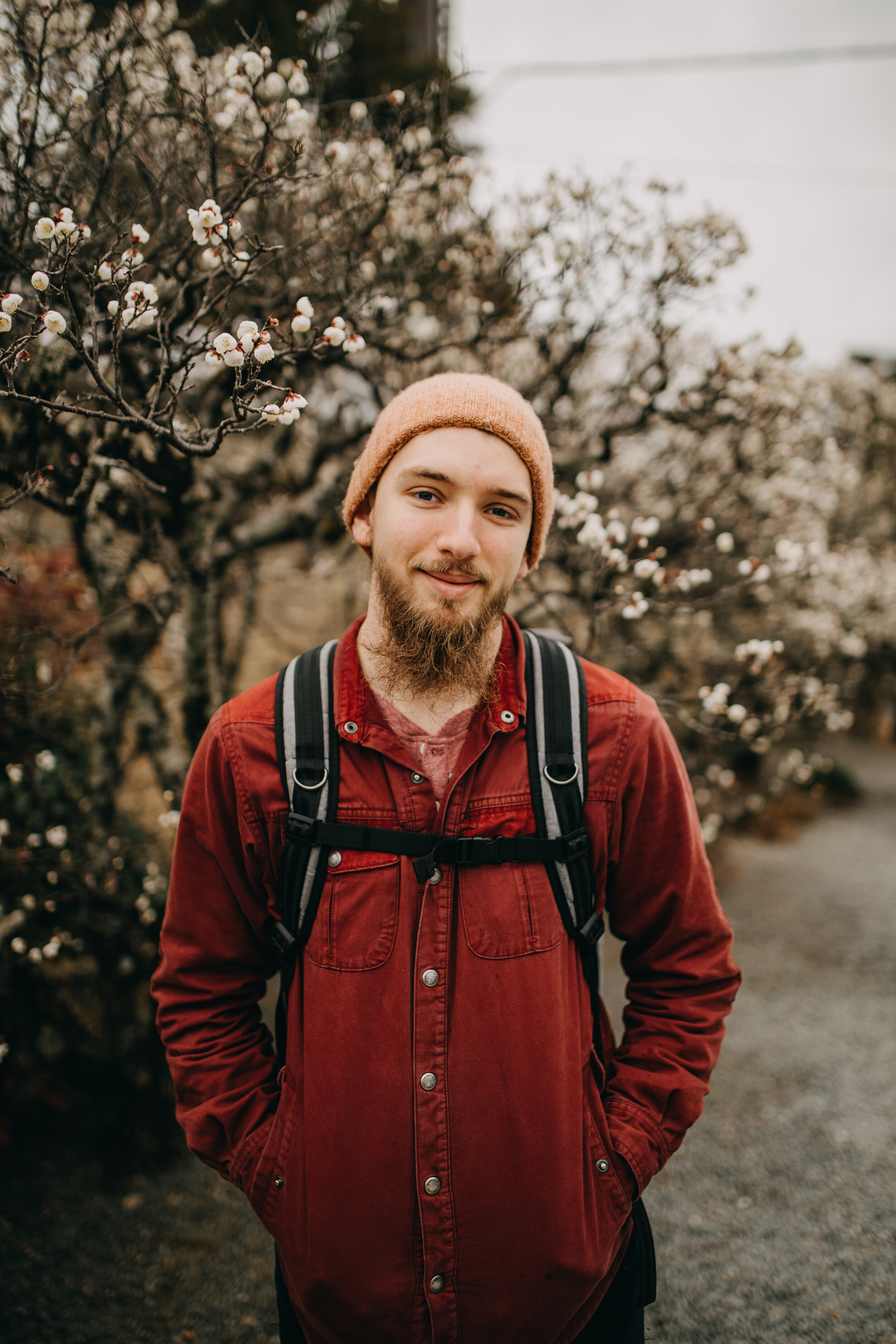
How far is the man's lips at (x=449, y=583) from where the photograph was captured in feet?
5.31

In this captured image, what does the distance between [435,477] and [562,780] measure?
2.44 ft

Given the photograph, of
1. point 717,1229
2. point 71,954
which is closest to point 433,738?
point 71,954

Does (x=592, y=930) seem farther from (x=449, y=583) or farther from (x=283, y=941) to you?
(x=449, y=583)

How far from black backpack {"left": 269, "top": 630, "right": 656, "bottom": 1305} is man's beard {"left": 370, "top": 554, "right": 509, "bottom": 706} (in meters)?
0.12

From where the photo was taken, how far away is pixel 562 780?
158 centimetres

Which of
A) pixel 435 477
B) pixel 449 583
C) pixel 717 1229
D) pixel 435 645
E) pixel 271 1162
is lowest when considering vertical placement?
pixel 717 1229

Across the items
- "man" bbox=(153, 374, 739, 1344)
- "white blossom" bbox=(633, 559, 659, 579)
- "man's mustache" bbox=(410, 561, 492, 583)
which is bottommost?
"man" bbox=(153, 374, 739, 1344)

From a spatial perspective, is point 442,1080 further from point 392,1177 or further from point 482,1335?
point 482,1335

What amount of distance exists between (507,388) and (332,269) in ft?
5.13

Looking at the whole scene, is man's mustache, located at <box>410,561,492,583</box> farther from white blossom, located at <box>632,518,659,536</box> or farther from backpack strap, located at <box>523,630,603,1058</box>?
white blossom, located at <box>632,518,659,536</box>

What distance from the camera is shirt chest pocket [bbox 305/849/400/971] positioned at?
4.85 feet

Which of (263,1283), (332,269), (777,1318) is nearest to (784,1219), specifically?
(777,1318)

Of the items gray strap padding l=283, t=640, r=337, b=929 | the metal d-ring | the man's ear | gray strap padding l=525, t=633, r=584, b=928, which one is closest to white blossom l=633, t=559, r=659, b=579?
gray strap padding l=525, t=633, r=584, b=928

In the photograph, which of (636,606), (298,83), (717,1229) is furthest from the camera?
(717,1229)
